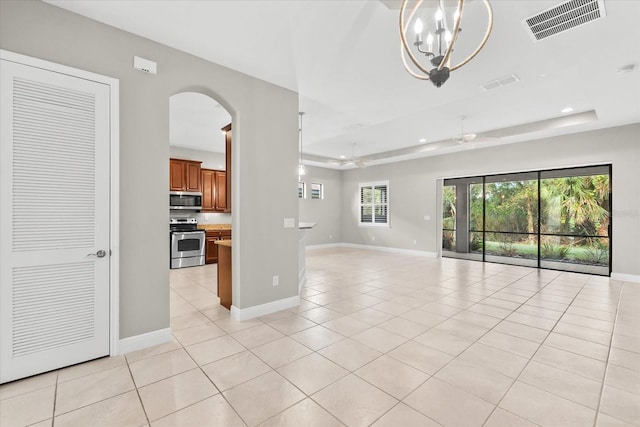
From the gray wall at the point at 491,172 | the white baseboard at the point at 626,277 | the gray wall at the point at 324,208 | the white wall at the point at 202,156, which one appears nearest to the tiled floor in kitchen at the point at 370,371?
the white baseboard at the point at 626,277

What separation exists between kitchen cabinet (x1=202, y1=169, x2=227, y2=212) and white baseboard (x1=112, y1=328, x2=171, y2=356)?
4.88 metres

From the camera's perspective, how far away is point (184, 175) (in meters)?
6.92

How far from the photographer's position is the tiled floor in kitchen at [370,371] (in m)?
1.84

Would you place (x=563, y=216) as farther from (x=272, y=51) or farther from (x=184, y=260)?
(x=184, y=260)

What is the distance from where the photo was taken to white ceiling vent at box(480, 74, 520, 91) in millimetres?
3574

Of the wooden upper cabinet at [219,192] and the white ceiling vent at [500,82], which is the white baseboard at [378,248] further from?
the white ceiling vent at [500,82]

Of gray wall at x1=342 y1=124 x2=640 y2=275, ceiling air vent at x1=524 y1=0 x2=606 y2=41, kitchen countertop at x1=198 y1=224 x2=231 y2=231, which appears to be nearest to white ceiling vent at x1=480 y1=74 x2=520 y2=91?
ceiling air vent at x1=524 y1=0 x2=606 y2=41

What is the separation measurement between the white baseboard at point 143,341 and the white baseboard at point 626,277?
7.47m

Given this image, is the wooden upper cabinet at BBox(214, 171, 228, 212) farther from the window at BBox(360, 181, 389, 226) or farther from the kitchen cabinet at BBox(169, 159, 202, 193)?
the window at BBox(360, 181, 389, 226)

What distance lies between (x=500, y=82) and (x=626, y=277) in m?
4.65

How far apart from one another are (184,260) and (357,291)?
4157mm

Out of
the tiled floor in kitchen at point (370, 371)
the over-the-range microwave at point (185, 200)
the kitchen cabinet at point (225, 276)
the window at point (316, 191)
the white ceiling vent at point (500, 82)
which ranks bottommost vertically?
the tiled floor in kitchen at point (370, 371)

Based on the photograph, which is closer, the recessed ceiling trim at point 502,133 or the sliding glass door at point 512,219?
the recessed ceiling trim at point 502,133

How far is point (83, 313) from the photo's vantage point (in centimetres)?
242
